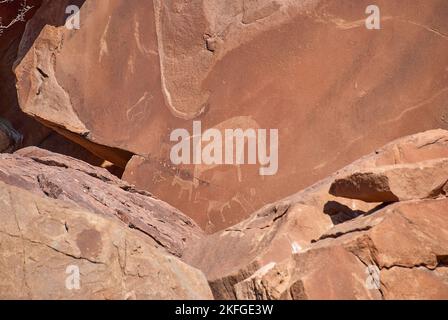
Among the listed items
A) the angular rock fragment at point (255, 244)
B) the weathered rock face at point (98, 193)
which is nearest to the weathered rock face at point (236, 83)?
the weathered rock face at point (98, 193)

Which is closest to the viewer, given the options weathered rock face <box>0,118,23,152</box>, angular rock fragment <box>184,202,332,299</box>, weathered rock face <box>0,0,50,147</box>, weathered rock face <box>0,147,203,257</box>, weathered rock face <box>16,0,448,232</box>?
angular rock fragment <box>184,202,332,299</box>

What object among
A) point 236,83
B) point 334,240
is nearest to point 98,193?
point 236,83

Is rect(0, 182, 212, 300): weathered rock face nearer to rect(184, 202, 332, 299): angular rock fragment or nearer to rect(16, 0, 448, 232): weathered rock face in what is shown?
rect(184, 202, 332, 299): angular rock fragment

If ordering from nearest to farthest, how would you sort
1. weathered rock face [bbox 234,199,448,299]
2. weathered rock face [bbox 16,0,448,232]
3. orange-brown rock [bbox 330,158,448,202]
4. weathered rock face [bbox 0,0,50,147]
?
weathered rock face [bbox 234,199,448,299], orange-brown rock [bbox 330,158,448,202], weathered rock face [bbox 16,0,448,232], weathered rock face [bbox 0,0,50,147]

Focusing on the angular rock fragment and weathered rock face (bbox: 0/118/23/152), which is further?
weathered rock face (bbox: 0/118/23/152)

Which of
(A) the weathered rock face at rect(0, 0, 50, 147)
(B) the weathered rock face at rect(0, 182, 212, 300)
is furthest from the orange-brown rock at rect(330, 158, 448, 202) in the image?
(A) the weathered rock face at rect(0, 0, 50, 147)

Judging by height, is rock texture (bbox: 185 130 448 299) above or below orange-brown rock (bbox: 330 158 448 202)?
below

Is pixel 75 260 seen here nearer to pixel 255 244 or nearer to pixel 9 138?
pixel 255 244
